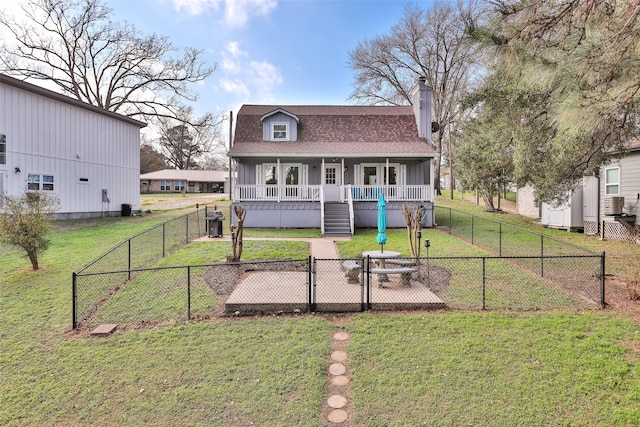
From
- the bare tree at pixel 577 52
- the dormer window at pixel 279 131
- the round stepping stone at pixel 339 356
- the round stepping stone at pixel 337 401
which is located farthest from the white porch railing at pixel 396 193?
the round stepping stone at pixel 337 401

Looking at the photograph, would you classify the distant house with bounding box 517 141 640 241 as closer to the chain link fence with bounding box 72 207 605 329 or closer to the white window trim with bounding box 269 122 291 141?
the chain link fence with bounding box 72 207 605 329

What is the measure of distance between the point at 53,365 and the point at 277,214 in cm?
1175

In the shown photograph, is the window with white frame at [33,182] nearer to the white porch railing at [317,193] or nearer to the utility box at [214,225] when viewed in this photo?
the white porch railing at [317,193]

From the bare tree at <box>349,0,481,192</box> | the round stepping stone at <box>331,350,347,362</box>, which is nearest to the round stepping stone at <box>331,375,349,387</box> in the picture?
the round stepping stone at <box>331,350,347,362</box>

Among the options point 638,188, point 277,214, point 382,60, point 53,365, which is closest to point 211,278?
point 53,365

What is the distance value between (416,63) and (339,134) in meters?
18.8

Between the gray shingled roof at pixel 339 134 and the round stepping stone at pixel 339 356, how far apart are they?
1226 centimetres

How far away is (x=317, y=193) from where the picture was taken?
16094 millimetres

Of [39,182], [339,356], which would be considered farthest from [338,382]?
[39,182]

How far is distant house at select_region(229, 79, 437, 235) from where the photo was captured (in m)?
15.7

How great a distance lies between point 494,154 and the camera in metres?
11.2

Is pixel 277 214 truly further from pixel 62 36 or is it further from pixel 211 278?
pixel 62 36

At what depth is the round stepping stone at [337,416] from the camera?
10.6 feet

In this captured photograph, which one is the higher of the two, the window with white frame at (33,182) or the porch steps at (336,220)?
the window with white frame at (33,182)
